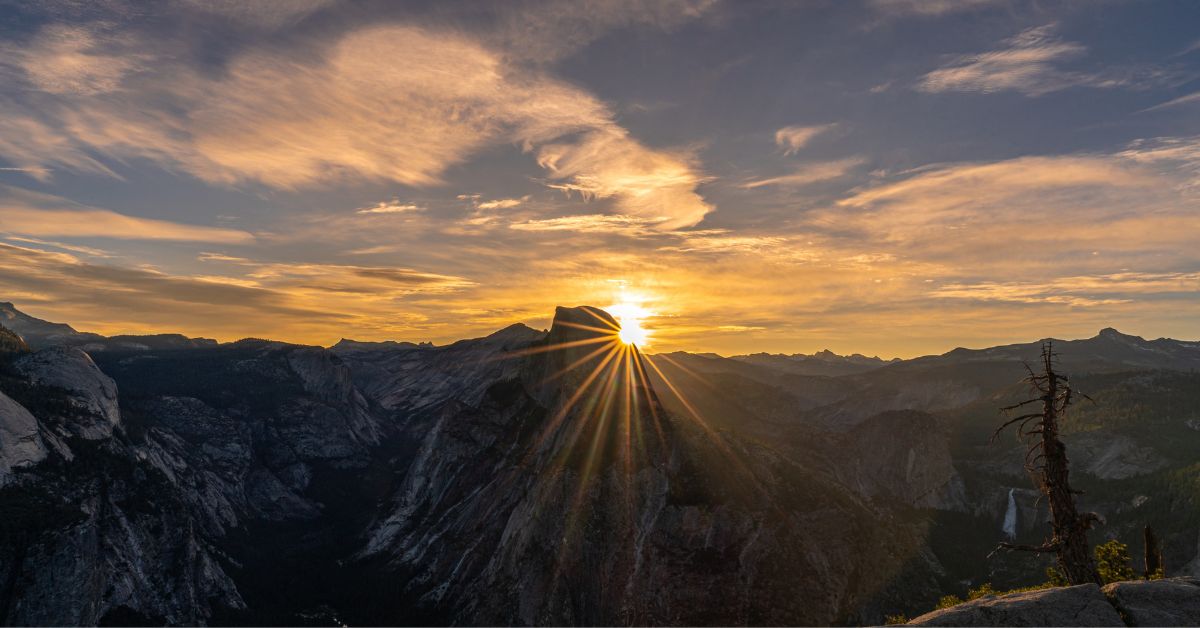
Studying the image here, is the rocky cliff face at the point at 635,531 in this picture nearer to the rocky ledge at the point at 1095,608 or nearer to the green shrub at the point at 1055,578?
the green shrub at the point at 1055,578

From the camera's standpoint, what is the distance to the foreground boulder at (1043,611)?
17703 mm

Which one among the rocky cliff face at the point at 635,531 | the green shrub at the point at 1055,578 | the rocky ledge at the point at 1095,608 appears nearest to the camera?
the rocky ledge at the point at 1095,608

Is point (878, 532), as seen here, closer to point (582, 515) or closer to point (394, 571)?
point (582, 515)

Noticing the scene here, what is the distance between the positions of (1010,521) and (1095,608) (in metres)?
183

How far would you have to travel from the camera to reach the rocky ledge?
684 inches

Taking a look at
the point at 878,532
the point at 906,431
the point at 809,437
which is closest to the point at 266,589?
the point at 878,532

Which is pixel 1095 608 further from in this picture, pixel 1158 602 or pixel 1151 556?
pixel 1151 556

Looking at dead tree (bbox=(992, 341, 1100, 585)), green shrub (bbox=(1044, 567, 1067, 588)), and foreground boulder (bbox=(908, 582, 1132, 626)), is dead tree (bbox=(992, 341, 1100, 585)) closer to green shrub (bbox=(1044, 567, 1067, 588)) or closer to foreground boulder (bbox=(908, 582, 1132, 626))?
foreground boulder (bbox=(908, 582, 1132, 626))

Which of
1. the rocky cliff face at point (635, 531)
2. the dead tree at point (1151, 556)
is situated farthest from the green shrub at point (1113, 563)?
the rocky cliff face at point (635, 531)

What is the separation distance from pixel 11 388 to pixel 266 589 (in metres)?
65.3

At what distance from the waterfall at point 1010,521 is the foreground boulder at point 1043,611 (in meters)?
175

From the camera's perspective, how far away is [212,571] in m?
117

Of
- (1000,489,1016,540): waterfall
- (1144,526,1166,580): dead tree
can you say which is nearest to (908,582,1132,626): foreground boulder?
(1144,526,1166,580): dead tree

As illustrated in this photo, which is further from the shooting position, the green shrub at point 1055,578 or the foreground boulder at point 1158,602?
the green shrub at point 1055,578
